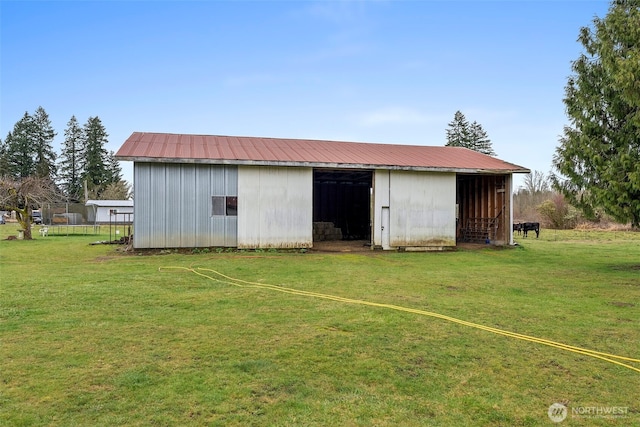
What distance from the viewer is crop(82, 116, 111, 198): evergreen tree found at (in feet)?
190

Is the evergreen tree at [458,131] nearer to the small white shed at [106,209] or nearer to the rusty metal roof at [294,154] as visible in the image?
the rusty metal roof at [294,154]

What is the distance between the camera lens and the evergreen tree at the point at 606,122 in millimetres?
10289

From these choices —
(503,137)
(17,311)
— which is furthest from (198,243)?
(503,137)

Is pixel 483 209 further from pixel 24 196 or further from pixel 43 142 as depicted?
pixel 43 142

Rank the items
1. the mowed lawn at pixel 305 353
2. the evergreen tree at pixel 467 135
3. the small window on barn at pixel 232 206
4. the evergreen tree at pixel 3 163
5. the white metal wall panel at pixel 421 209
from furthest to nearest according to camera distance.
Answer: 1. the evergreen tree at pixel 3 163
2. the evergreen tree at pixel 467 135
3. the white metal wall panel at pixel 421 209
4. the small window on barn at pixel 232 206
5. the mowed lawn at pixel 305 353

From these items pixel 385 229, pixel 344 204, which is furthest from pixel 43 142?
pixel 385 229

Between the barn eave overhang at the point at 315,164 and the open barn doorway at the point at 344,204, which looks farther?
the open barn doorway at the point at 344,204

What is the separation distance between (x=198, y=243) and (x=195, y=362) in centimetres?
1115

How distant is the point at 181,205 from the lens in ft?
48.2

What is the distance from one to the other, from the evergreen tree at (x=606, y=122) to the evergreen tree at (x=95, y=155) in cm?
5772

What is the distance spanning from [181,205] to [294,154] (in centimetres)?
480

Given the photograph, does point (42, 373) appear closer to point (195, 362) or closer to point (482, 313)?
point (195, 362)

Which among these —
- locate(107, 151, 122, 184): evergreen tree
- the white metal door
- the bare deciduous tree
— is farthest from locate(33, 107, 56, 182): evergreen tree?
the white metal door

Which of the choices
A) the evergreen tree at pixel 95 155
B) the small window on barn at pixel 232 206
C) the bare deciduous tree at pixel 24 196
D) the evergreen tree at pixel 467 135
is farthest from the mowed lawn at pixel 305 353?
the evergreen tree at pixel 95 155
